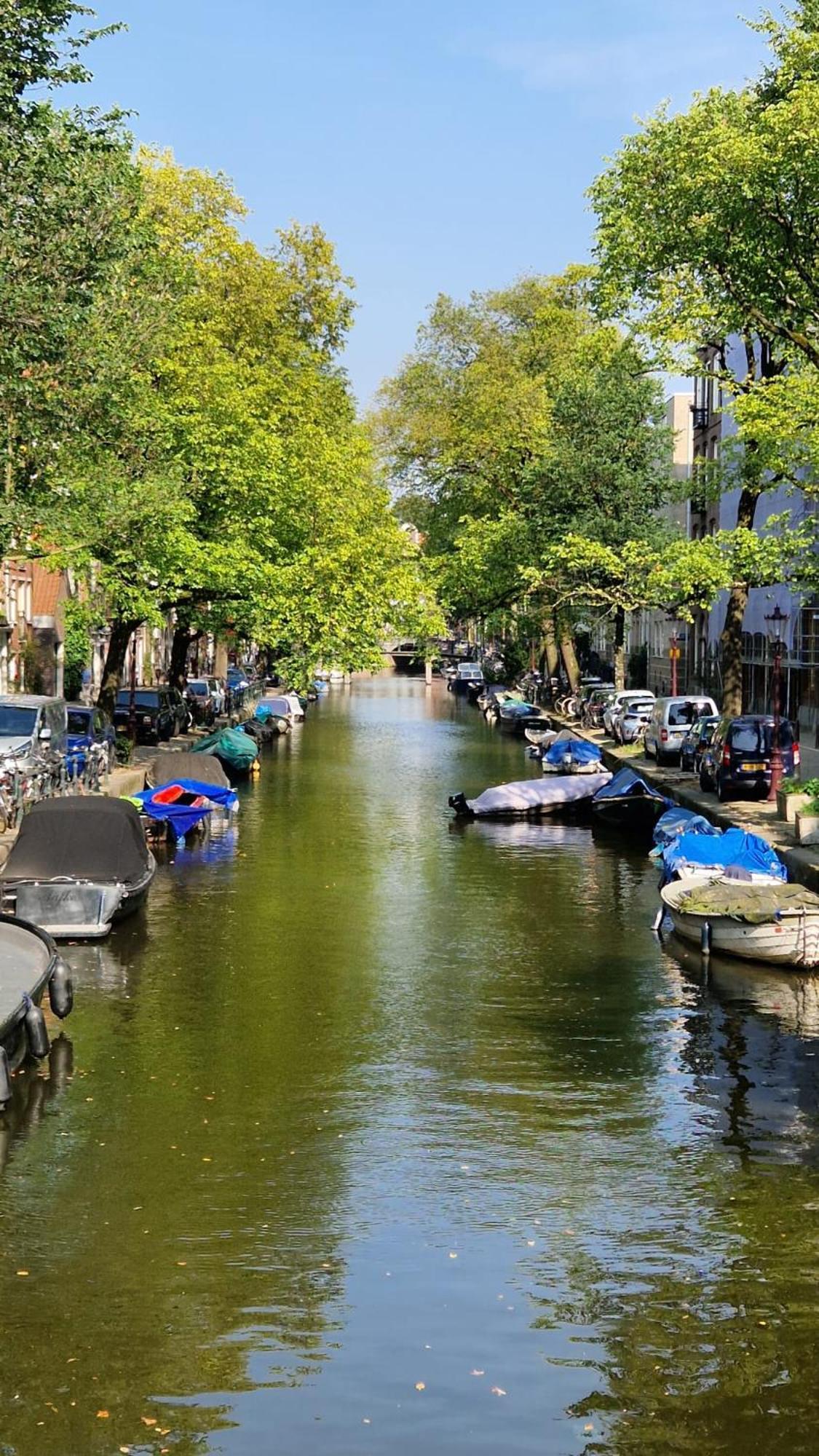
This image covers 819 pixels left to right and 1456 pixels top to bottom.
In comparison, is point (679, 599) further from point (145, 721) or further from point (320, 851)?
point (320, 851)

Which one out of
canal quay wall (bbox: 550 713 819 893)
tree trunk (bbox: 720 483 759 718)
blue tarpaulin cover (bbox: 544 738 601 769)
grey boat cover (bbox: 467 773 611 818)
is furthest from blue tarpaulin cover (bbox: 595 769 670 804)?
blue tarpaulin cover (bbox: 544 738 601 769)

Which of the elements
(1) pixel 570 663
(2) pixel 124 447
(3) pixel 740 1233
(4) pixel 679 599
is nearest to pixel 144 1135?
(3) pixel 740 1233

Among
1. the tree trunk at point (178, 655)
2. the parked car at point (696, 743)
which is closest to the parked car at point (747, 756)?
the parked car at point (696, 743)

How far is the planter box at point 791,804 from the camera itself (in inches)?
1246

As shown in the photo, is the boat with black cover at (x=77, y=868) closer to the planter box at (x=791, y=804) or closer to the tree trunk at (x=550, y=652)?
→ the planter box at (x=791, y=804)

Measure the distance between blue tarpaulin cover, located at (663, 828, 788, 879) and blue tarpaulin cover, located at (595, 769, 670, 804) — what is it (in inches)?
501

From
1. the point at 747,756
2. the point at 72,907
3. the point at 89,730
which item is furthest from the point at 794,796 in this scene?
the point at 89,730

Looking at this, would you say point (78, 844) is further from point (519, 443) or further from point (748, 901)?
point (519, 443)

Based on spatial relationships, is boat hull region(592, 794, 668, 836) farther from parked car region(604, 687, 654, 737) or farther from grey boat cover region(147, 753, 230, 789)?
parked car region(604, 687, 654, 737)

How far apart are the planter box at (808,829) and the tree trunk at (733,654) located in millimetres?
14780

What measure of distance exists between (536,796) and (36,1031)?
25.8m

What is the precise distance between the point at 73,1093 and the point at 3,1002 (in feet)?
3.72

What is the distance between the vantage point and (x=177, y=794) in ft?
121

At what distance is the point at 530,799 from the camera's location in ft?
137
